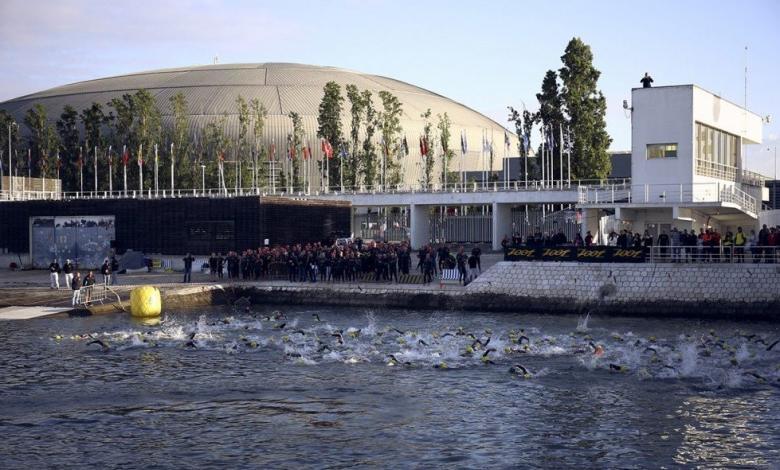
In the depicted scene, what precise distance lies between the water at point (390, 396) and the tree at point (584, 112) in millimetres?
35610

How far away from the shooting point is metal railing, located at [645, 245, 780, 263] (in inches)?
1581

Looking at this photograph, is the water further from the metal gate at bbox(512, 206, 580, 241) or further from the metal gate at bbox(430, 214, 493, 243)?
the metal gate at bbox(430, 214, 493, 243)

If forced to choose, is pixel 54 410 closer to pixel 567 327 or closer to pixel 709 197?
pixel 567 327

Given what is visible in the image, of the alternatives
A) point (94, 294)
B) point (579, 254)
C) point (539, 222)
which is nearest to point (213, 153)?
point (539, 222)

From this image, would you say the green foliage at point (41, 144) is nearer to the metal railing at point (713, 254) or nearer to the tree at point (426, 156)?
the tree at point (426, 156)

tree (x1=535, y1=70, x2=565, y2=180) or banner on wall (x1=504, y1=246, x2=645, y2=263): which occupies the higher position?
tree (x1=535, y1=70, x2=565, y2=180)

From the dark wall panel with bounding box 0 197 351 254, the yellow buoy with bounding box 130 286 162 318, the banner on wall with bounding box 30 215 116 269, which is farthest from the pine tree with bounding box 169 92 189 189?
the yellow buoy with bounding box 130 286 162 318

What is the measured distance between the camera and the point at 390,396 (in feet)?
83.6

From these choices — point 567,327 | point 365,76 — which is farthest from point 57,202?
point 365,76

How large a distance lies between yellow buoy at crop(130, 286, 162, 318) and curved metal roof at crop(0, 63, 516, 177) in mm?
80377

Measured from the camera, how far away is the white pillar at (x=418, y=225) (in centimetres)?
7319

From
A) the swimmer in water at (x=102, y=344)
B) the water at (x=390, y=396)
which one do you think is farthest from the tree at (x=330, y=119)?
the swimmer in water at (x=102, y=344)

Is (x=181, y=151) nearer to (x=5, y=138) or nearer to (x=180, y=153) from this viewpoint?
(x=180, y=153)

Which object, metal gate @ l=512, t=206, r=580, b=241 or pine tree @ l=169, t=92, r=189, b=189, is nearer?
metal gate @ l=512, t=206, r=580, b=241
